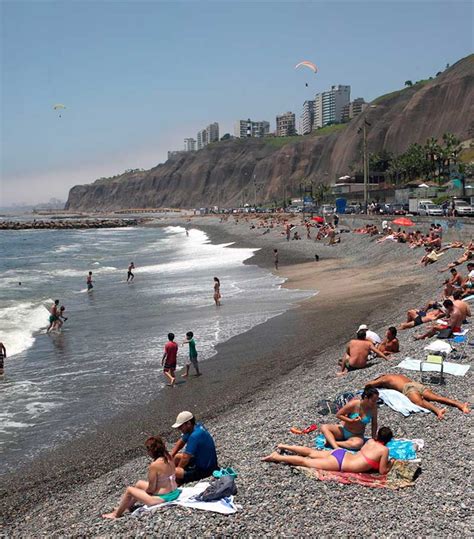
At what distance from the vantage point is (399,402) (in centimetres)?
794

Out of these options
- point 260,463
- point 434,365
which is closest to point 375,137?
point 434,365

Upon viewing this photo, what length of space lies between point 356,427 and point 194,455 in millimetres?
2036

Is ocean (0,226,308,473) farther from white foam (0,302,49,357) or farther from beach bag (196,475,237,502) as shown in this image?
beach bag (196,475,237,502)

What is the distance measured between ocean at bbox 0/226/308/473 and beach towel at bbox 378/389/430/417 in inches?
187

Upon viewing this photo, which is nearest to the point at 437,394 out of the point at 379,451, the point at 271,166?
the point at 379,451

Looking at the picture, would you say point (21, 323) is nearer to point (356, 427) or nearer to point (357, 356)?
point (357, 356)

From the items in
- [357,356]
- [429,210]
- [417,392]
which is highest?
[429,210]

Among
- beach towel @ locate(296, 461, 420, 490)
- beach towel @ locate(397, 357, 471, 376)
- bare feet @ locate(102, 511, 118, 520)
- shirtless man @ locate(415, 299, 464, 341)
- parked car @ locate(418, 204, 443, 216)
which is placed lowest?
bare feet @ locate(102, 511, 118, 520)

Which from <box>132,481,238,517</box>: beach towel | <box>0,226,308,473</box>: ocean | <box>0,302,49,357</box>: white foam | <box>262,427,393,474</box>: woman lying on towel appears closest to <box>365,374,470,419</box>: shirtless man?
<box>262,427,393,474</box>: woman lying on towel

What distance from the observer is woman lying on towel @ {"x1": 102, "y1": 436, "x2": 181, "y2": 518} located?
19.2 ft

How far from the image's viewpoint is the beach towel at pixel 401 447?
650 centimetres

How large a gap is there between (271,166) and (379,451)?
172 meters

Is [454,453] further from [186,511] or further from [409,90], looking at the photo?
[409,90]

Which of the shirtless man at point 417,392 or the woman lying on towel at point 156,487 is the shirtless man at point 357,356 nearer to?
the shirtless man at point 417,392
